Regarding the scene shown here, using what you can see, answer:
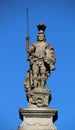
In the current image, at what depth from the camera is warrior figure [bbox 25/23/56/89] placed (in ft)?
77.9

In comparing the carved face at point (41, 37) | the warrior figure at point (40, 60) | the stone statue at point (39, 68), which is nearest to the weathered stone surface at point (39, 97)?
the stone statue at point (39, 68)

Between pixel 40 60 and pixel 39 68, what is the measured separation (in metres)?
0.36

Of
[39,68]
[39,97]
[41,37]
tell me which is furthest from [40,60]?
[39,97]

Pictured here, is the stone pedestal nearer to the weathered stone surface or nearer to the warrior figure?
the weathered stone surface

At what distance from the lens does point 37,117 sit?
2291 centimetres

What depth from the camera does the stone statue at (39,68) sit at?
23.3m

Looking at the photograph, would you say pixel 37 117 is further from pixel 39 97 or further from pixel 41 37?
pixel 41 37

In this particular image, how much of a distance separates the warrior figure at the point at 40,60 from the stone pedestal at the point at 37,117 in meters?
1.26

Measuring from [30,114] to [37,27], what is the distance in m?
4.03

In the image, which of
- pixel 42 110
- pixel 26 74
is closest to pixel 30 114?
pixel 42 110

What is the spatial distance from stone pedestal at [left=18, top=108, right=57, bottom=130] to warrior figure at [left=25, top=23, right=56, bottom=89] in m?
1.26

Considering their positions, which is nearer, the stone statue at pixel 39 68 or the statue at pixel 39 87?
Answer: the statue at pixel 39 87

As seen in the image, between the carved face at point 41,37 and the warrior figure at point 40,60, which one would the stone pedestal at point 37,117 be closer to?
the warrior figure at point 40,60

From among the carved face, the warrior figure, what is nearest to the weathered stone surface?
the warrior figure
